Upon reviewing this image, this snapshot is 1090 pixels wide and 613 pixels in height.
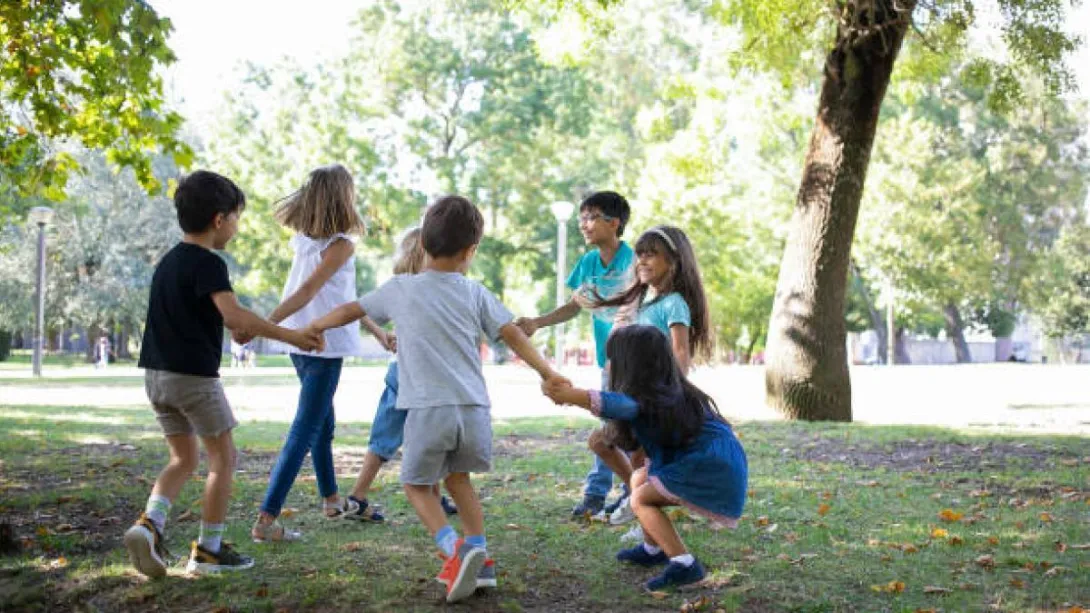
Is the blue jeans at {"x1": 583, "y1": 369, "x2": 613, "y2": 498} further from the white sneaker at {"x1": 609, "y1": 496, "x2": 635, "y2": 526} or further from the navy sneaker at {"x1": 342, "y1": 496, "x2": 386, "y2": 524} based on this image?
the navy sneaker at {"x1": 342, "y1": 496, "x2": 386, "y2": 524}

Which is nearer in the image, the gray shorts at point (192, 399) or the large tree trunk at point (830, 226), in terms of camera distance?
the gray shorts at point (192, 399)

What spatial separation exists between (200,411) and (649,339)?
200 centimetres

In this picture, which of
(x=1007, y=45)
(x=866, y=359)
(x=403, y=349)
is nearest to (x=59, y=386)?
(x=1007, y=45)

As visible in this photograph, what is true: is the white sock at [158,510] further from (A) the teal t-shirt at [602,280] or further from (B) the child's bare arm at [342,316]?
(A) the teal t-shirt at [602,280]

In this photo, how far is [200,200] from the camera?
4.80 m

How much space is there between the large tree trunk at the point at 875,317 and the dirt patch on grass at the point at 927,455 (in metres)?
40.2

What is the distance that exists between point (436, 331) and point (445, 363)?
143 mm

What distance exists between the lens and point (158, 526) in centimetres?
470

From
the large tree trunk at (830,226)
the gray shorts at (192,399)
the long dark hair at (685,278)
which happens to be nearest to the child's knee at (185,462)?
the gray shorts at (192,399)

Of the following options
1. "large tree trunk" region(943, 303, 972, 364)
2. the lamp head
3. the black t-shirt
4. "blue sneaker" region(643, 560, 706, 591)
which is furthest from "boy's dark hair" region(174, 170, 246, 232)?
"large tree trunk" region(943, 303, 972, 364)

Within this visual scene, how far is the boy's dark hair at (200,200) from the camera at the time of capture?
15.7 feet

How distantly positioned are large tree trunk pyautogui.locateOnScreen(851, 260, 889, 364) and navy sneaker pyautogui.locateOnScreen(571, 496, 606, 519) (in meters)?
45.0

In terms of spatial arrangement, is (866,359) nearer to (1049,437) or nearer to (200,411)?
(1049,437)

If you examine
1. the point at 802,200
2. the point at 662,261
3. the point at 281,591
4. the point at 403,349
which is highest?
the point at 802,200
